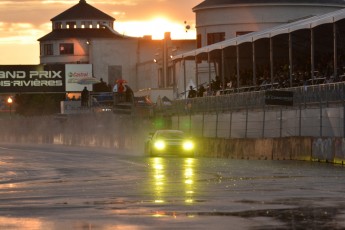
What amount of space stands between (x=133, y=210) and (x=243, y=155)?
1131 inches

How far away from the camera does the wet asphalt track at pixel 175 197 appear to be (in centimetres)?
1902

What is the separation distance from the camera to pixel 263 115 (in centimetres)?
5144

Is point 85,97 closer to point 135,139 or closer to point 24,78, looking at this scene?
point 24,78

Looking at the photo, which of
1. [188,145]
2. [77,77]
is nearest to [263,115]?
[188,145]

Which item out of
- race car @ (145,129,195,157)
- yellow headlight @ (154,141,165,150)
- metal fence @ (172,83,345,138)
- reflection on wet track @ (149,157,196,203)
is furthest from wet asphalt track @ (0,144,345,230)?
yellow headlight @ (154,141,165,150)

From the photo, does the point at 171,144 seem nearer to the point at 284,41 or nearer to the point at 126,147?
the point at 284,41

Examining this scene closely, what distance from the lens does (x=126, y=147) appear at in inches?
2840

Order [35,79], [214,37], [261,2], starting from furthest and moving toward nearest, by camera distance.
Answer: [35,79] < [214,37] < [261,2]

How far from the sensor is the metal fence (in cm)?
4403

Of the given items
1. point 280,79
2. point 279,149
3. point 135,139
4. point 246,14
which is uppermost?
point 246,14

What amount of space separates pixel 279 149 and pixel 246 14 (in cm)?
5973

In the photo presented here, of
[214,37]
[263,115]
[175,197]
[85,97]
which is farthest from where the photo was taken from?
[85,97]

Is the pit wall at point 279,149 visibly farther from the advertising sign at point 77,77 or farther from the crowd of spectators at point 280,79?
the advertising sign at point 77,77

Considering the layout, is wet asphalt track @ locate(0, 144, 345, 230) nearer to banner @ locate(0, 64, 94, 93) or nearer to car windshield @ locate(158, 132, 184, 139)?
car windshield @ locate(158, 132, 184, 139)
